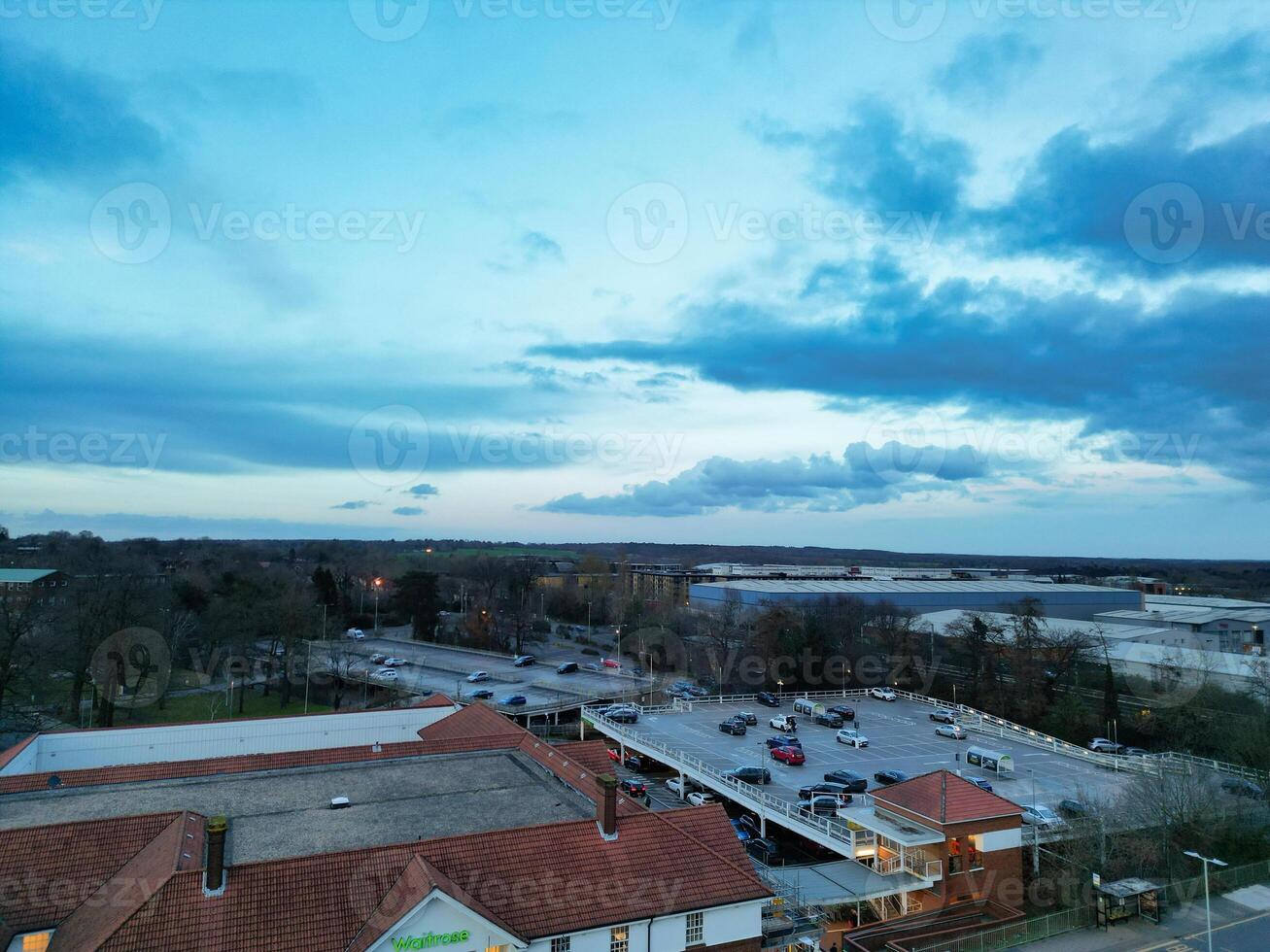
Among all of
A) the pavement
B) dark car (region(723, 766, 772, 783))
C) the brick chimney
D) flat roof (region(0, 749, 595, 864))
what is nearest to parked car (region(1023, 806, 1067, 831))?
the pavement

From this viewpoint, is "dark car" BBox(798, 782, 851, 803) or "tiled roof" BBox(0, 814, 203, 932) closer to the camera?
"tiled roof" BBox(0, 814, 203, 932)

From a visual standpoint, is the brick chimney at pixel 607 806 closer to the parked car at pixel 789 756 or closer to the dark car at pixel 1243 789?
the parked car at pixel 789 756

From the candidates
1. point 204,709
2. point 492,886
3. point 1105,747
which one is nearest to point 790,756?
point 1105,747

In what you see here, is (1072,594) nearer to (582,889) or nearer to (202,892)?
(582,889)

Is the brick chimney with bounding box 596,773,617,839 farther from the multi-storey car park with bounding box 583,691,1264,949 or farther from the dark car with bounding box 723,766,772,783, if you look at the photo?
the dark car with bounding box 723,766,772,783

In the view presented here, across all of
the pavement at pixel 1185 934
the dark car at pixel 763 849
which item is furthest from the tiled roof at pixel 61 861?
the pavement at pixel 1185 934

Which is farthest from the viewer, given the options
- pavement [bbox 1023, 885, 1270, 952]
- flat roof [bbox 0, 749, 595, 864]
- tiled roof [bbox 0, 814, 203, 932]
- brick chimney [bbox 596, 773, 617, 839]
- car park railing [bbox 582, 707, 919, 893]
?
car park railing [bbox 582, 707, 919, 893]

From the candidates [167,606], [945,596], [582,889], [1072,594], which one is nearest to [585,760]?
[582,889]

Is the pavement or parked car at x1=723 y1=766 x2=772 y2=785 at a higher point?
parked car at x1=723 y1=766 x2=772 y2=785

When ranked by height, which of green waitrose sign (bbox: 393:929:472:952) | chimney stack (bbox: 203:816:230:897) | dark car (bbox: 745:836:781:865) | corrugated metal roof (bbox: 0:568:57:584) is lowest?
dark car (bbox: 745:836:781:865)
